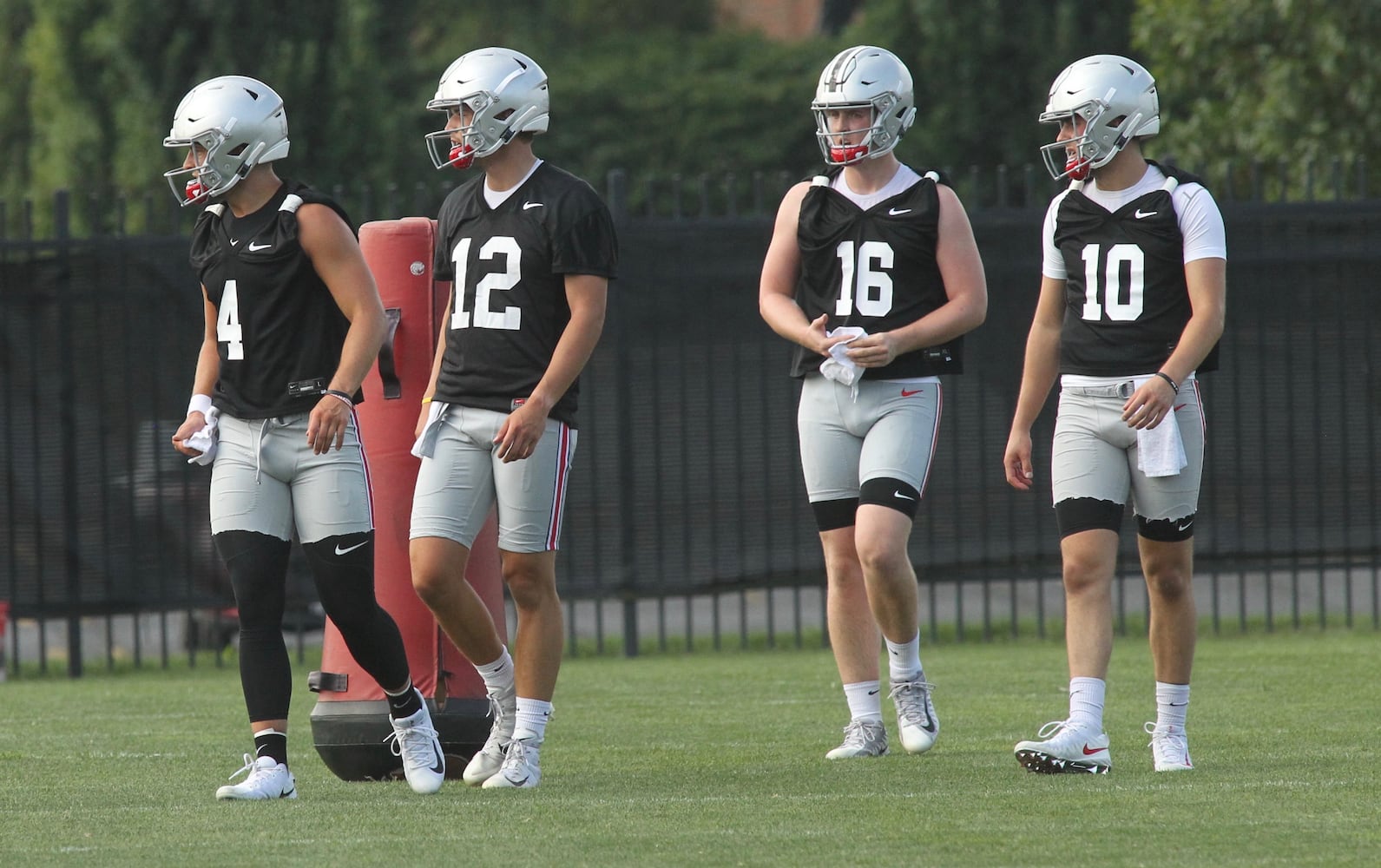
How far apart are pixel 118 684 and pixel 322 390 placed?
4.86 meters

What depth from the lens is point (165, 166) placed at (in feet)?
77.0

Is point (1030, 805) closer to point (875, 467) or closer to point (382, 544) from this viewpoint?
point (875, 467)

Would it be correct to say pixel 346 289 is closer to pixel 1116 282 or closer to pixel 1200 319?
pixel 1116 282

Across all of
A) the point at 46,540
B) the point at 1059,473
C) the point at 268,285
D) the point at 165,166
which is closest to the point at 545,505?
the point at 268,285

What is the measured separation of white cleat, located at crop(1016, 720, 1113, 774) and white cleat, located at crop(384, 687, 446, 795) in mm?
1697

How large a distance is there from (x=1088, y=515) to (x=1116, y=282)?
68 cm

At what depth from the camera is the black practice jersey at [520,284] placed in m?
5.81

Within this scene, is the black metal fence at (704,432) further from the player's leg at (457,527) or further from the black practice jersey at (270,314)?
the black practice jersey at (270,314)

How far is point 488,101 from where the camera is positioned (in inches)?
228

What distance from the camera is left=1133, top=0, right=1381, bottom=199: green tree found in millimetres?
14430

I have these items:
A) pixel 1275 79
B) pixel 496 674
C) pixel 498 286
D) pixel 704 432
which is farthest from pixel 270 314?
pixel 1275 79

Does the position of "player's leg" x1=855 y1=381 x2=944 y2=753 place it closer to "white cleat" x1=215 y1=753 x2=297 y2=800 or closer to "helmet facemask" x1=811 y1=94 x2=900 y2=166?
"helmet facemask" x1=811 y1=94 x2=900 y2=166

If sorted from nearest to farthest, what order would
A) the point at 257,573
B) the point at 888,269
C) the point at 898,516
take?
the point at 257,573 → the point at 898,516 → the point at 888,269

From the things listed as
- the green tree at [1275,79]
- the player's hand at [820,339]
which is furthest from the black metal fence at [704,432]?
the player's hand at [820,339]
